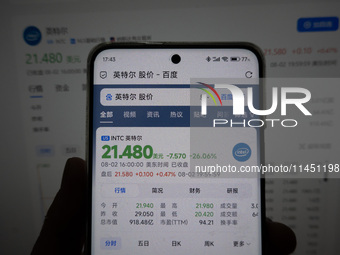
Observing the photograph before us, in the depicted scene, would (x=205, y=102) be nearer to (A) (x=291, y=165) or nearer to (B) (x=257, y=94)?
(B) (x=257, y=94)

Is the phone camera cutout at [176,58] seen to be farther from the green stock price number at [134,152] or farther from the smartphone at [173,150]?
the green stock price number at [134,152]

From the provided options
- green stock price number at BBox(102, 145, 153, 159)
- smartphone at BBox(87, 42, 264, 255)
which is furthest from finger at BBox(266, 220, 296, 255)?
green stock price number at BBox(102, 145, 153, 159)

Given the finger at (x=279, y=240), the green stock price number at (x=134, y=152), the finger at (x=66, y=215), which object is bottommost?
the finger at (x=279, y=240)

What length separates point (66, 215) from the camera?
0.28m

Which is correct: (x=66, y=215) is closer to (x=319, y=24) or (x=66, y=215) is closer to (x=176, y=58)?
(x=176, y=58)

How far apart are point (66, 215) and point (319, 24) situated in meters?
0.49

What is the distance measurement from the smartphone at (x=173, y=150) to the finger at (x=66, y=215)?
0.03 meters

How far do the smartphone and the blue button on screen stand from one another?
178mm

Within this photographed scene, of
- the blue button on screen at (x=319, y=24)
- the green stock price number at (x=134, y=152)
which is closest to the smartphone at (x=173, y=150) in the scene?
the green stock price number at (x=134, y=152)

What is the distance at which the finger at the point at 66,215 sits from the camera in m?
0.28

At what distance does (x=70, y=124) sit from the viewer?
402 millimetres

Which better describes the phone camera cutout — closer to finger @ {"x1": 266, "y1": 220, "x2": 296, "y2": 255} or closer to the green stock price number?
the green stock price number

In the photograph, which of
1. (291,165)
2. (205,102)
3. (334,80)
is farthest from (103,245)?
(334,80)

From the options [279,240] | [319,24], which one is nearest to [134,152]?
[279,240]
